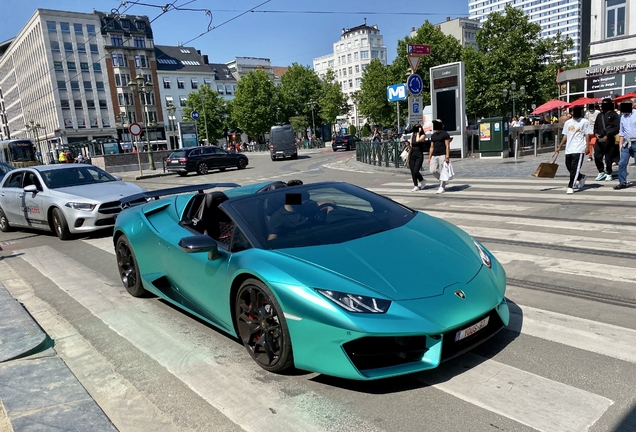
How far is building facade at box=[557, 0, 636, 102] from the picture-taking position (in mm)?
28406

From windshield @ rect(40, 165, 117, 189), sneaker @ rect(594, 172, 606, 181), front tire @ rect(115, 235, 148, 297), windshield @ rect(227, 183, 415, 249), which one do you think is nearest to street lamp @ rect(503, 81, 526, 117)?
sneaker @ rect(594, 172, 606, 181)

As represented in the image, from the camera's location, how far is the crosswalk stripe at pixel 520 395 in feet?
8.26

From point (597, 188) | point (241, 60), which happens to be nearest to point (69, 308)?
point (597, 188)

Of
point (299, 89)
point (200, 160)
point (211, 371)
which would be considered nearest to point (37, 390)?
point (211, 371)

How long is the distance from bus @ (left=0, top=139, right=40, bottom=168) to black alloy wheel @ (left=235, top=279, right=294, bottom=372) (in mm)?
51009

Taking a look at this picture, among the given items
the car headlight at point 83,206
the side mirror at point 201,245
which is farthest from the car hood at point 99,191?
the side mirror at point 201,245

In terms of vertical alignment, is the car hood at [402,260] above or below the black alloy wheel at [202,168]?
above

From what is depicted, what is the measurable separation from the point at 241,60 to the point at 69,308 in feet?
402

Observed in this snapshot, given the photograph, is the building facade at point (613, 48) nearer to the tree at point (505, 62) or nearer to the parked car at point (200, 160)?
the tree at point (505, 62)

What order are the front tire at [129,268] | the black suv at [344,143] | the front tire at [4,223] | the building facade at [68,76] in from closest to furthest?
the front tire at [129,268] < the front tire at [4,223] < the black suv at [344,143] < the building facade at [68,76]

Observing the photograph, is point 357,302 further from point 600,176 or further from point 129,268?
point 600,176

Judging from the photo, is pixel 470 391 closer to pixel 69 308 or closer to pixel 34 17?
pixel 69 308

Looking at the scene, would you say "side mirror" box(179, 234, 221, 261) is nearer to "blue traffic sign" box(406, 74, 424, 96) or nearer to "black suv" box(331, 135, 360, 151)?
"blue traffic sign" box(406, 74, 424, 96)

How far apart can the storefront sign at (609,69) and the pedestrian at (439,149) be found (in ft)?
80.4
